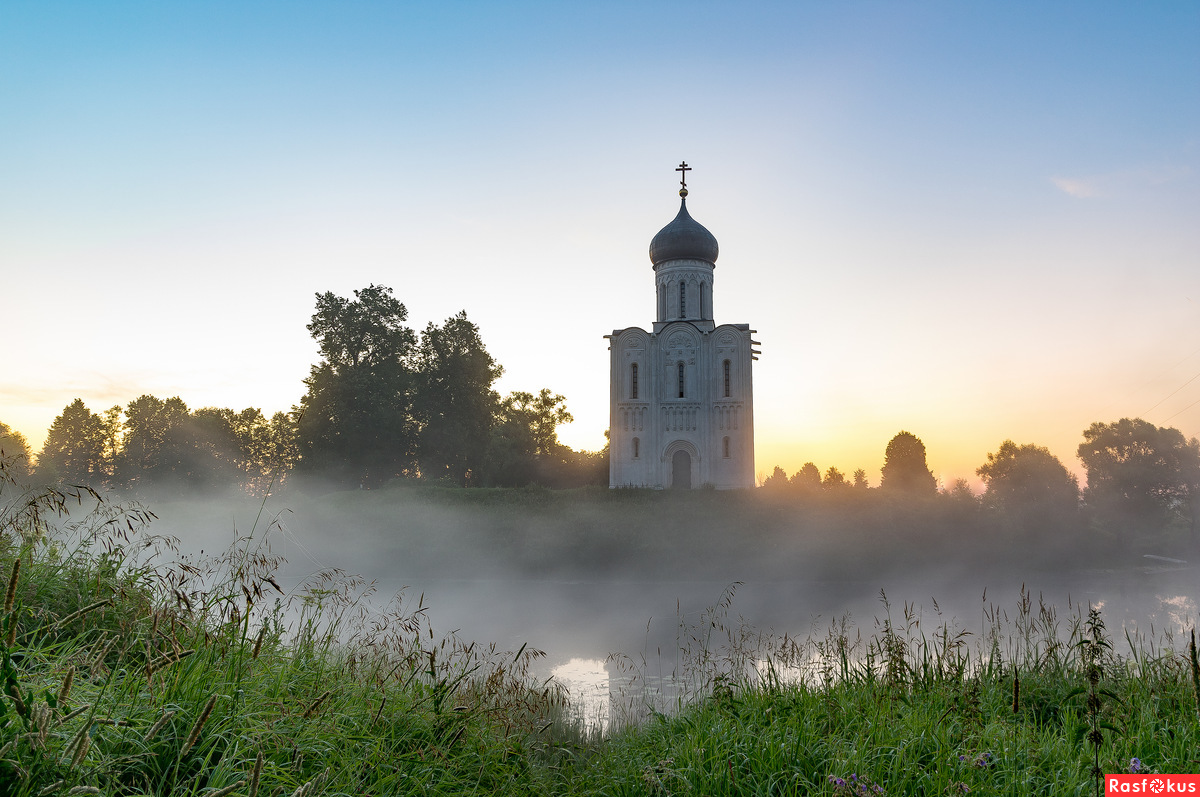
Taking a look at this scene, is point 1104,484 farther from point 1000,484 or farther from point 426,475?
point 426,475

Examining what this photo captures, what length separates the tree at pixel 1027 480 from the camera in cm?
3192

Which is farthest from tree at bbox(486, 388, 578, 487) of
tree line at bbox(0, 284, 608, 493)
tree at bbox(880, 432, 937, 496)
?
tree at bbox(880, 432, 937, 496)

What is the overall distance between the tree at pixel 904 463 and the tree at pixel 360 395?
30695 mm

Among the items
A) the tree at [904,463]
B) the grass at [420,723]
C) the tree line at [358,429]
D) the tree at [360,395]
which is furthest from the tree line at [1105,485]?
the grass at [420,723]

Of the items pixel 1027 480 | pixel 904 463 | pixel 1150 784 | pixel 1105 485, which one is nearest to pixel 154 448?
pixel 1150 784

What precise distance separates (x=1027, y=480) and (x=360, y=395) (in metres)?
35.4

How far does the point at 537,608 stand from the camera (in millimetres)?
19281

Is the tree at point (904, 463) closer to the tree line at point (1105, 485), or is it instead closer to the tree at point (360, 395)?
the tree line at point (1105, 485)

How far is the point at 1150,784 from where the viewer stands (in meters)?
3.08

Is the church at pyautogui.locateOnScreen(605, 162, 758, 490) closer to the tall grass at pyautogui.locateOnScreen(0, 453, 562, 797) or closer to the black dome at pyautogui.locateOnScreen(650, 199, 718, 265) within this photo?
the black dome at pyautogui.locateOnScreen(650, 199, 718, 265)

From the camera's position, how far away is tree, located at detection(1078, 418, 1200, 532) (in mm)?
36719

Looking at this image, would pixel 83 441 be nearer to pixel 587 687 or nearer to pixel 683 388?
pixel 683 388

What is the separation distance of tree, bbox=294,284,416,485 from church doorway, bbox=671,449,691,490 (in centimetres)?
1408

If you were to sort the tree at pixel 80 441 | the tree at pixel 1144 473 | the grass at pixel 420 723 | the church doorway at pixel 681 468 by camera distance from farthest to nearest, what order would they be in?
the tree at pixel 80 441 < the tree at pixel 1144 473 < the church doorway at pixel 681 468 < the grass at pixel 420 723
